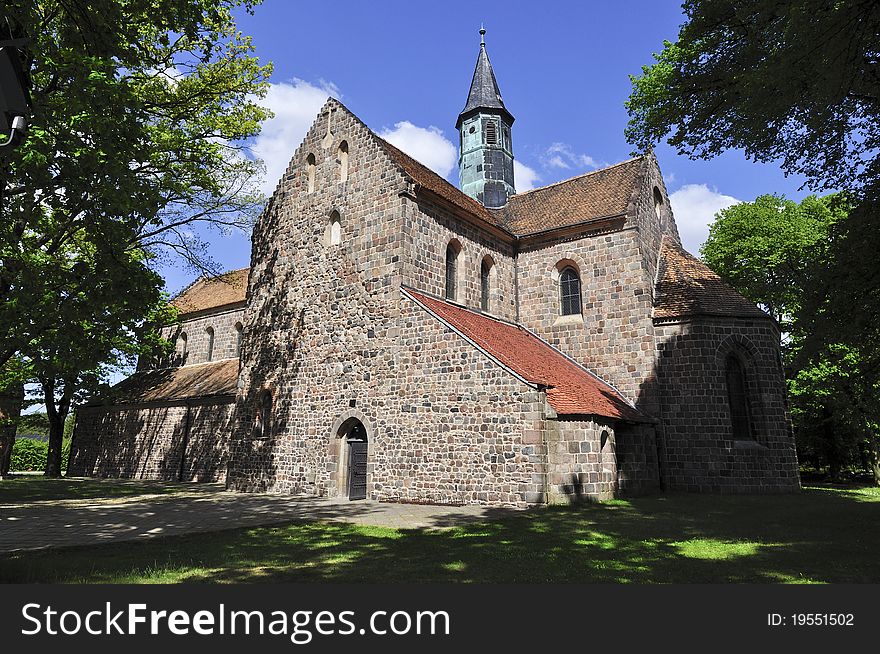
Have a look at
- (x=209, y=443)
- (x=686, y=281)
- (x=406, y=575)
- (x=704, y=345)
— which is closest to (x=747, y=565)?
(x=406, y=575)

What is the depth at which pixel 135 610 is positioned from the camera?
4.52 m

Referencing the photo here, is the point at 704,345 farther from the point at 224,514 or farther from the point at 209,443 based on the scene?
the point at 209,443

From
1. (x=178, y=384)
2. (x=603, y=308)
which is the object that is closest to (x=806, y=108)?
(x=603, y=308)

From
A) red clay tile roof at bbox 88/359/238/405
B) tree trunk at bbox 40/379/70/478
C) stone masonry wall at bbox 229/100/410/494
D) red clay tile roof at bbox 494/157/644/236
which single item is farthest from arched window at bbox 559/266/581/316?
tree trunk at bbox 40/379/70/478

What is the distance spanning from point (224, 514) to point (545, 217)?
1661 centimetres

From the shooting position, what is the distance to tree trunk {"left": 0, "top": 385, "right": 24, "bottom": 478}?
23702 millimetres

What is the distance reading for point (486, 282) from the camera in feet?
70.8

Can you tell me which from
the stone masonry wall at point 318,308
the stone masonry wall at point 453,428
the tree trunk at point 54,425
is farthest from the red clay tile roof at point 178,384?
the stone masonry wall at point 453,428

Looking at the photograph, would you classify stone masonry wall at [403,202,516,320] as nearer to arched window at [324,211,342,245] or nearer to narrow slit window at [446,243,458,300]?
narrow slit window at [446,243,458,300]

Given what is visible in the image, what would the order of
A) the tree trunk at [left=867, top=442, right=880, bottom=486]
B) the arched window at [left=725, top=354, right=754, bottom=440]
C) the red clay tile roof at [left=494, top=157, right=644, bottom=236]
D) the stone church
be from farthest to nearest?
the tree trunk at [left=867, top=442, right=880, bottom=486] → the red clay tile roof at [left=494, top=157, right=644, bottom=236] → the arched window at [left=725, top=354, right=754, bottom=440] → the stone church

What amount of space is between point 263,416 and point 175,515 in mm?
7493

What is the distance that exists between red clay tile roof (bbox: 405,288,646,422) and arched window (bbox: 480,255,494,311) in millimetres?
916

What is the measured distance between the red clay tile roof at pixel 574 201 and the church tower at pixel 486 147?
1.23 m

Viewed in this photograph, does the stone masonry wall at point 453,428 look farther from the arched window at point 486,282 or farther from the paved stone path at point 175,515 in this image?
the arched window at point 486,282
